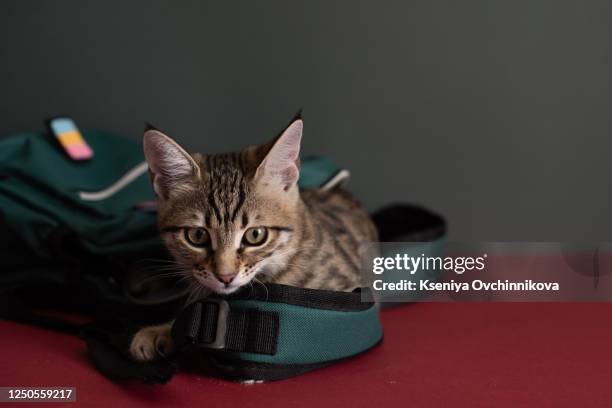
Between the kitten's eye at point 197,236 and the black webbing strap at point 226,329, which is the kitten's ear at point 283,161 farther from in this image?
the black webbing strap at point 226,329

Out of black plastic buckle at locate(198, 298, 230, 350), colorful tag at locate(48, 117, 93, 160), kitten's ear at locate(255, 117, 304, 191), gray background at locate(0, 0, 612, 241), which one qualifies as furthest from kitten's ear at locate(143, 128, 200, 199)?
gray background at locate(0, 0, 612, 241)

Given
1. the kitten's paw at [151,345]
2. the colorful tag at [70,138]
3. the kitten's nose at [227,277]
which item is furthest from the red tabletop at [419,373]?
the colorful tag at [70,138]

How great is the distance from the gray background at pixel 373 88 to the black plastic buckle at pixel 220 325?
0.85 metres

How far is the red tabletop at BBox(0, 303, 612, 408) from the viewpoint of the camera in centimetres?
98

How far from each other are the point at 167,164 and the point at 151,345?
1.05ft

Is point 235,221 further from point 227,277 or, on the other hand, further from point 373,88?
point 373,88

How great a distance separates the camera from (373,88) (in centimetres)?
177

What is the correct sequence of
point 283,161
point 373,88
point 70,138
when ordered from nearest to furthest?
point 283,161 → point 70,138 → point 373,88

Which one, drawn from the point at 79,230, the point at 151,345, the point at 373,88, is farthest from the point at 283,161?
the point at 373,88

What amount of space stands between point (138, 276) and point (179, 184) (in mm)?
312

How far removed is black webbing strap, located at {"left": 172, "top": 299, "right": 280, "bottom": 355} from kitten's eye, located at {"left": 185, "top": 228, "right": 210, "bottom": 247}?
111 mm

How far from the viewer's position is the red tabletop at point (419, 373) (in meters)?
0.98

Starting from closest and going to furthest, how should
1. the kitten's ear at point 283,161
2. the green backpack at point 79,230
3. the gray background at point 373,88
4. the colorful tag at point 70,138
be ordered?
the kitten's ear at point 283,161, the green backpack at point 79,230, the colorful tag at point 70,138, the gray background at point 373,88

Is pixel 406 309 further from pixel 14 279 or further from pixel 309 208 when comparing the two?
pixel 14 279
